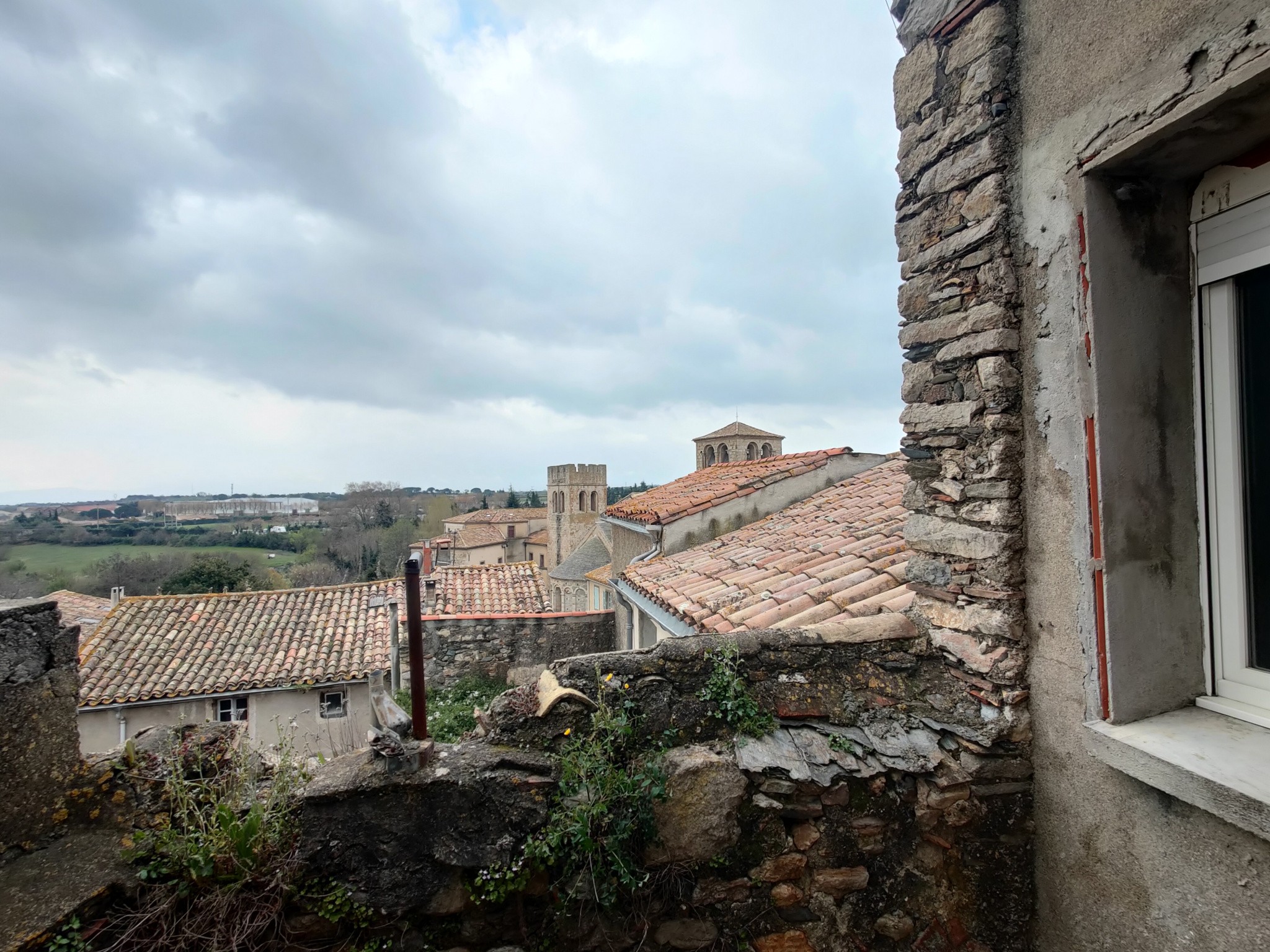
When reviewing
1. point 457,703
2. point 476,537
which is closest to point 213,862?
point 457,703

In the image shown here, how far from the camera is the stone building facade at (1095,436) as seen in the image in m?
1.68

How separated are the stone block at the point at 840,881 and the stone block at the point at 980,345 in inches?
80.7

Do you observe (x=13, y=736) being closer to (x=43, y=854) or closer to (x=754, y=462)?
(x=43, y=854)

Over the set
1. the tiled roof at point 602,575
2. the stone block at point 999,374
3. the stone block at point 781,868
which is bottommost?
the tiled roof at point 602,575

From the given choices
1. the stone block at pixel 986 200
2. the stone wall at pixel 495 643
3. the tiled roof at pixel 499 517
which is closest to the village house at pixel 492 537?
the tiled roof at pixel 499 517

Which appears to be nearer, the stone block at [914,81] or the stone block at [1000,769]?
the stone block at [1000,769]

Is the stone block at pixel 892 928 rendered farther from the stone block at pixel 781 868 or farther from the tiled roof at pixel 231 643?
the tiled roof at pixel 231 643

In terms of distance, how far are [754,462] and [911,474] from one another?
8599 mm

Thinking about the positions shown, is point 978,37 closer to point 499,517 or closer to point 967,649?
point 967,649

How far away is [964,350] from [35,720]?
3.40m

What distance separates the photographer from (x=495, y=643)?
941cm

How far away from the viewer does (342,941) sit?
1.89 m

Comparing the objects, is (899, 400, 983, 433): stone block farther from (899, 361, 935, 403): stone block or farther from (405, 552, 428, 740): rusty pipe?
(405, 552, 428, 740): rusty pipe

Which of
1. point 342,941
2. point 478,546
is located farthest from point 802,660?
point 478,546
